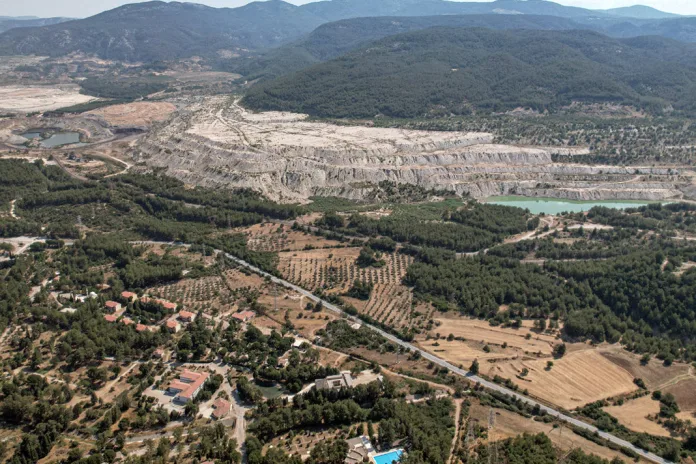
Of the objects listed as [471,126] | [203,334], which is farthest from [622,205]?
[203,334]

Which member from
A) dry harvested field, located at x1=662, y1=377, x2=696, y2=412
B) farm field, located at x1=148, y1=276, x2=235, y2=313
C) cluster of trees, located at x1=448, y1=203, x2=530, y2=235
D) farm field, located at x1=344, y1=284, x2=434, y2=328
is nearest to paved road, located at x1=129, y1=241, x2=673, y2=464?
farm field, located at x1=344, y1=284, x2=434, y2=328

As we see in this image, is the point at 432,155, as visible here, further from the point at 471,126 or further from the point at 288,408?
the point at 288,408

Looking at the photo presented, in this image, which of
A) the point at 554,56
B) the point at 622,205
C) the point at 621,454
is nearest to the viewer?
the point at 621,454

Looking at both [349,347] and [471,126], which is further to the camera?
[471,126]

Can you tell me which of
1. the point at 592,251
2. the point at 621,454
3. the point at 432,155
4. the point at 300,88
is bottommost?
the point at 621,454

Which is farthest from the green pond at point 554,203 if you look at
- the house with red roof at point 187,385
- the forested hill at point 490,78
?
the house with red roof at point 187,385
